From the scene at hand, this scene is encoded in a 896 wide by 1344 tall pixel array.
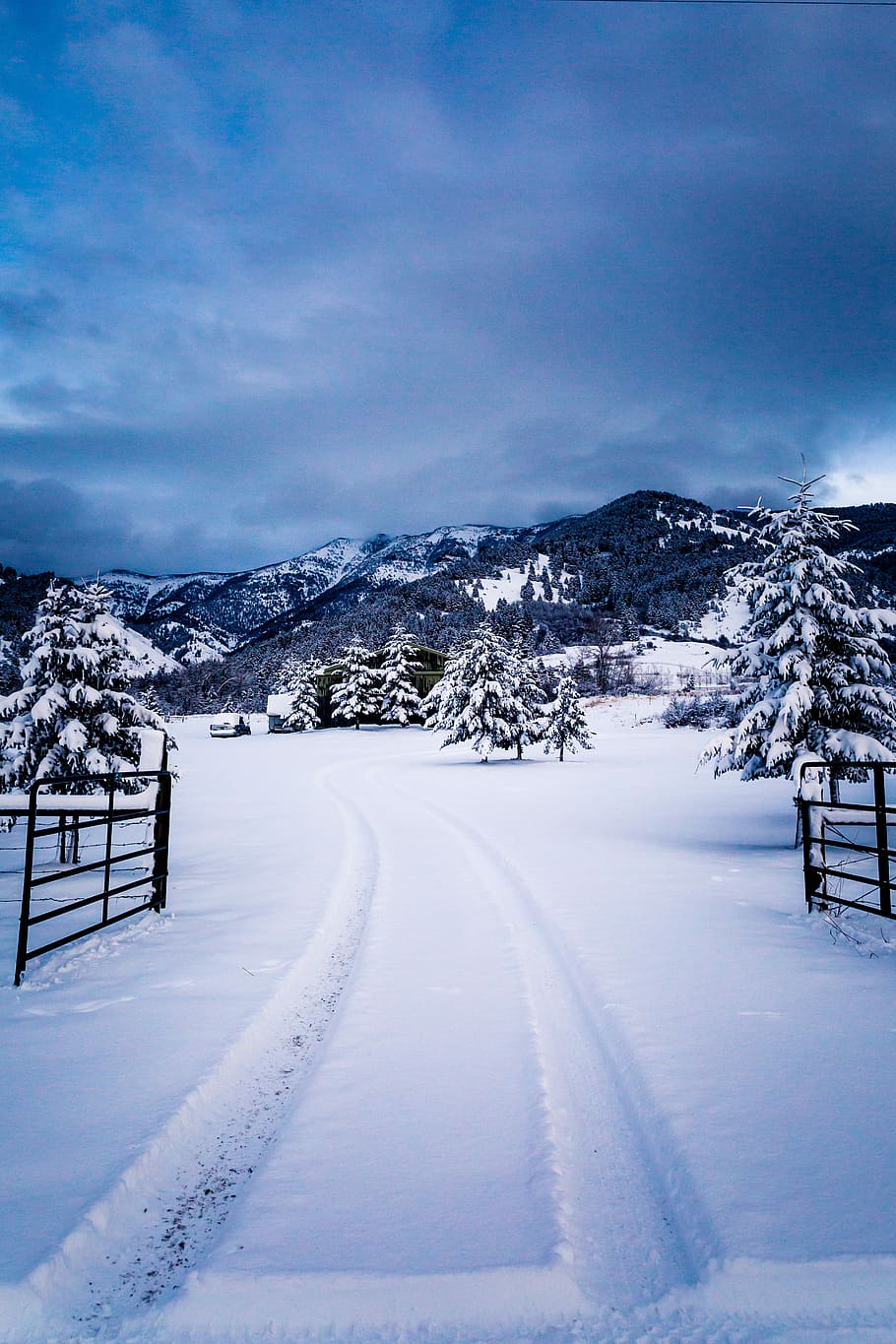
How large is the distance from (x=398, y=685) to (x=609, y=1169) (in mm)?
59244

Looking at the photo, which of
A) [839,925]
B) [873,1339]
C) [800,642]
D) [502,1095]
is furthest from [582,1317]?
[800,642]

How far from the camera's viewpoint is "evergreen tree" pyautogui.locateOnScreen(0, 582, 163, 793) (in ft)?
41.1

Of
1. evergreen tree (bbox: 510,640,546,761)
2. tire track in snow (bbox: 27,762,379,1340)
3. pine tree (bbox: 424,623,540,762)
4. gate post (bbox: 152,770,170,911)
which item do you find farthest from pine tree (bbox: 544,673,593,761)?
tire track in snow (bbox: 27,762,379,1340)

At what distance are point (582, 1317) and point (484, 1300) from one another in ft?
1.13

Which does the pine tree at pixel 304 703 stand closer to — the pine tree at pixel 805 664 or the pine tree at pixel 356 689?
the pine tree at pixel 356 689

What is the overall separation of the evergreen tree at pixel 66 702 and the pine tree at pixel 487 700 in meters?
23.3

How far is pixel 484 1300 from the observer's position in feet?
8.15

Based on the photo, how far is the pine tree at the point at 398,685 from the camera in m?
61.7

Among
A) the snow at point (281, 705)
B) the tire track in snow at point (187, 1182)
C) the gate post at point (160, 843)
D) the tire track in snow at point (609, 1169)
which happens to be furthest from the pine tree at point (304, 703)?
the tire track in snow at point (609, 1169)

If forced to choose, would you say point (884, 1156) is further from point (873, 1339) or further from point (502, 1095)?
point (502, 1095)

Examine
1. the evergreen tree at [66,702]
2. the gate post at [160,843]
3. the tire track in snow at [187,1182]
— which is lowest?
the tire track in snow at [187,1182]

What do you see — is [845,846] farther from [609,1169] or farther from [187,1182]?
[187,1182]

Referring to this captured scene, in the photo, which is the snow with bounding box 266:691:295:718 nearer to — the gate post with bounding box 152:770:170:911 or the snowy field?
the gate post with bounding box 152:770:170:911

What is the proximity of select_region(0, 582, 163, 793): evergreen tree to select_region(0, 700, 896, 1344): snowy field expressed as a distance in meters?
5.36
